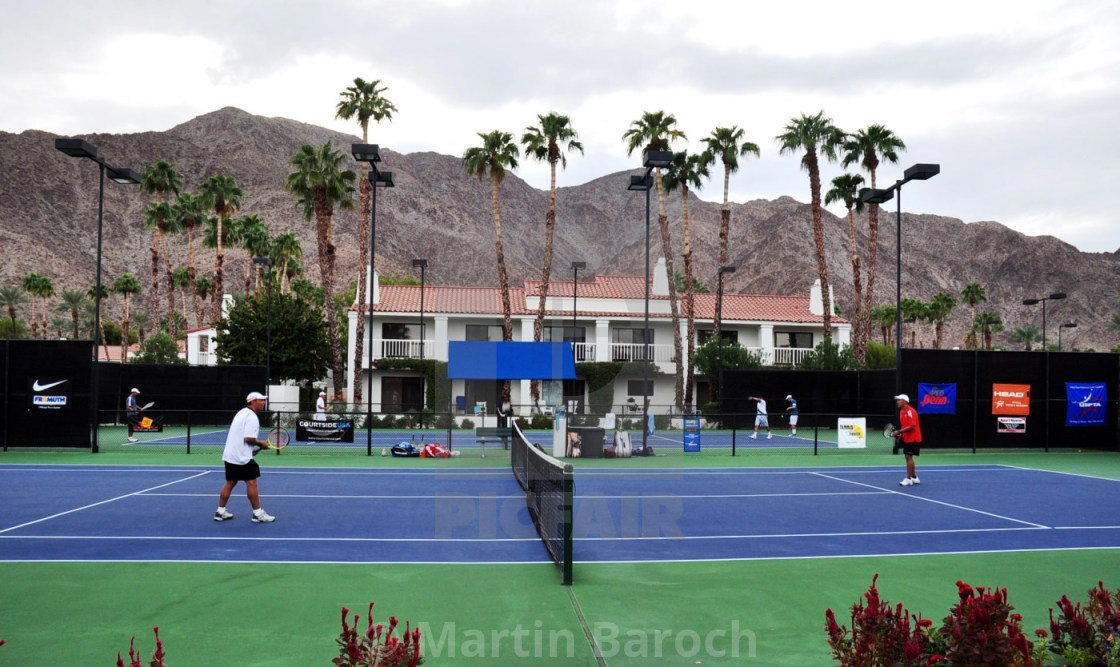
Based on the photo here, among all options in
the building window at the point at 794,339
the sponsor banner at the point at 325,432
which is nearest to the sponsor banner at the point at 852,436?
the sponsor banner at the point at 325,432

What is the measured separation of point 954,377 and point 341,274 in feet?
451

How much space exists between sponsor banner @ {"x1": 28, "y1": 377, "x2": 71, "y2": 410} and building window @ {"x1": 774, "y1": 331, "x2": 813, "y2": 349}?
3986 cm

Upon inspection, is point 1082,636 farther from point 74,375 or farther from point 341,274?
point 341,274

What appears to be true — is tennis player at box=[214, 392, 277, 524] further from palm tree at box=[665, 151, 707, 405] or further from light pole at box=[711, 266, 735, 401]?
palm tree at box=[665, 151, 707, 405]

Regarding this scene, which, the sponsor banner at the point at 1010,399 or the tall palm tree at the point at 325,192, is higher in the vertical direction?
the tall palm tree at the point at 325,192

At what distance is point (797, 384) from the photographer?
38.8m

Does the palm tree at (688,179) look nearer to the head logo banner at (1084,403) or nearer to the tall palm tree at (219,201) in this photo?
the head logo banner at (1084,403)

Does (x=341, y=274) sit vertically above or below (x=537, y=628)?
above

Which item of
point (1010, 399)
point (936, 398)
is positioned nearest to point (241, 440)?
point (936, 398)

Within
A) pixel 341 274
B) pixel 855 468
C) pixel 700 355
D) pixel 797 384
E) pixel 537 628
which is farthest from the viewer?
pixel 341 274

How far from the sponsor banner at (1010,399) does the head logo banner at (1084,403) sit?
1471 mm

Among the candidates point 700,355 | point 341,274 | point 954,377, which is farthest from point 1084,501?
point 341,274

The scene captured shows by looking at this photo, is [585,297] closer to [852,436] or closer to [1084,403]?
[852,436]

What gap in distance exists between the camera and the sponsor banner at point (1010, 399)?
1041 inches
